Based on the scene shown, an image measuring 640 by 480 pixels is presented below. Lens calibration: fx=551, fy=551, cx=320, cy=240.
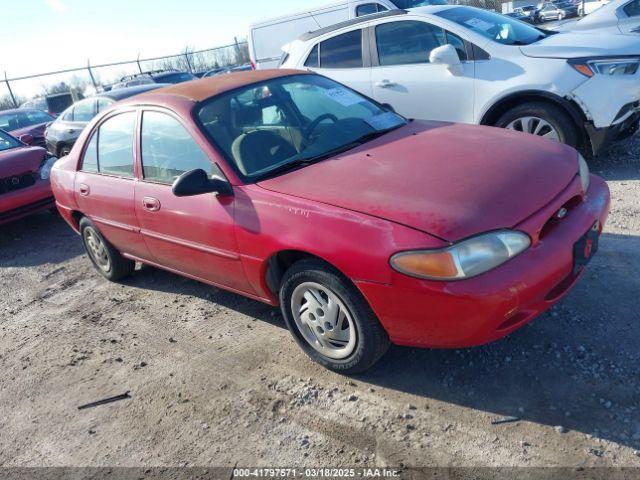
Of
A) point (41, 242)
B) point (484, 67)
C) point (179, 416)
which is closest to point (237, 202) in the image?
point (179, 416)

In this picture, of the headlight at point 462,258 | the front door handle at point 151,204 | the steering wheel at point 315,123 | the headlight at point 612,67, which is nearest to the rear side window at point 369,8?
the headlight at point 612,67

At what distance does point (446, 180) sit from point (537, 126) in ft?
10.2

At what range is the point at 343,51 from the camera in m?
6.72

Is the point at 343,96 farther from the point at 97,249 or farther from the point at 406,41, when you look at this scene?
the point at 97,249

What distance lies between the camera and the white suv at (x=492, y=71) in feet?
16.8

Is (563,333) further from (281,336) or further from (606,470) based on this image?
(281,336)

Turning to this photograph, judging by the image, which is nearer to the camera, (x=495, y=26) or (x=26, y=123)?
(x=495, y=26)

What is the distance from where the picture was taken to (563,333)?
3096 mm

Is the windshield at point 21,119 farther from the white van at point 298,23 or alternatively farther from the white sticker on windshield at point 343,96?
the white sticker on windshield at point 343,96

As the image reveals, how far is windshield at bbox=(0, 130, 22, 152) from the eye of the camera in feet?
25.1

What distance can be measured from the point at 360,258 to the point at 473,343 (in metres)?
0.66

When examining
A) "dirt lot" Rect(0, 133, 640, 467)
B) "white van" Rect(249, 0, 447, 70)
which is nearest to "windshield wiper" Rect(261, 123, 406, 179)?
"dirt lot" Rect(0, 133, 640, 467)

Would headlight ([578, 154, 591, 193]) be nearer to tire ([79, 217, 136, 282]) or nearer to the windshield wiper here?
the windshield wiper

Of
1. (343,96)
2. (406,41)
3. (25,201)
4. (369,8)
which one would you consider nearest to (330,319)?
(343,96)
